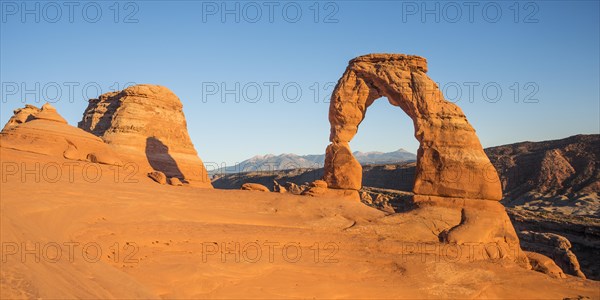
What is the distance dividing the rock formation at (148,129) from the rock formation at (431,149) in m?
17.4

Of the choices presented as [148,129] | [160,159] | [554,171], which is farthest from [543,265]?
[554,171]

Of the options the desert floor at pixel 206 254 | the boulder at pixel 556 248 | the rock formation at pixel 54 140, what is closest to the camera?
the desert floor at pixel 206 254

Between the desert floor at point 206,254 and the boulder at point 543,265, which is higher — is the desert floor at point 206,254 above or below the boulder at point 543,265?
above

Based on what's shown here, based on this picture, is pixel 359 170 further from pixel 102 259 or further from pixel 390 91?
pixel 102 259

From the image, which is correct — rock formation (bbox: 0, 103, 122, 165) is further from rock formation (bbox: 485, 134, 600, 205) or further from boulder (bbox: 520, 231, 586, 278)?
rock formation (bbox: 485, 134, 600, 205)

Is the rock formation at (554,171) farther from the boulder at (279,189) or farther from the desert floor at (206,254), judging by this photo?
the desert floor at (206,254)

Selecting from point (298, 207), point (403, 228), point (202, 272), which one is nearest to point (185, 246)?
point (202, 272)

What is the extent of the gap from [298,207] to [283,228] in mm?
2535

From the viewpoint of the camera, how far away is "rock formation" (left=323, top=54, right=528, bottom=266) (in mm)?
13471

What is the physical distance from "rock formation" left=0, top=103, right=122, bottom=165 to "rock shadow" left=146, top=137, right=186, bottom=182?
1150cm

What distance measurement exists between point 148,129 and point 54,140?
50.9 ft

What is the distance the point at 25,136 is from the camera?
16953 millimetres

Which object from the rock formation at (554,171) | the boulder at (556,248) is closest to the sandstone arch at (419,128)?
the boulder at (556,248)

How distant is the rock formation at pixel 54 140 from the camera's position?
1656 centimetres
